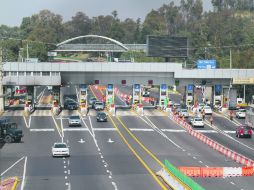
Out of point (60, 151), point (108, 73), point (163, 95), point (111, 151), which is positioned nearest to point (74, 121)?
point (111, 151)

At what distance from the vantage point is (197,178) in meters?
55.5

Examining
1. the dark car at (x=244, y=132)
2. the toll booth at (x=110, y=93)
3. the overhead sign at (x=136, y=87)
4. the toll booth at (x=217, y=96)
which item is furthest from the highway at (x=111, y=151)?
the toll booth at (x=217, y=96)

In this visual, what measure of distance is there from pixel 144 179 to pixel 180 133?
1460 inches

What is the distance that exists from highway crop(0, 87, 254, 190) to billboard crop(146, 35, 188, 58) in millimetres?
15499

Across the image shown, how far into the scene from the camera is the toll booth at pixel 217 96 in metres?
121

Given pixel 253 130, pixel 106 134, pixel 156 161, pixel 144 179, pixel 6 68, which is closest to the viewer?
pixel 144 179

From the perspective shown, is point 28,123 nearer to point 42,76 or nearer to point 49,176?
point 42,76

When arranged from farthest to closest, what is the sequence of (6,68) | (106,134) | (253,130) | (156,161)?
(6,68) < (253,130) < (106,134) < (156,161)

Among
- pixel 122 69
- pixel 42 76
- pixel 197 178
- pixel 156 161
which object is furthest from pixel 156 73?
pixel 197 178

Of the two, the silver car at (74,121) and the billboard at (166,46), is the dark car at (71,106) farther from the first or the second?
the silver car at (74,121)

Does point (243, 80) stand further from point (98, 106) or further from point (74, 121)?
point (74, 121)

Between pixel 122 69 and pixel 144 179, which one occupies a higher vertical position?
pixel 122 69

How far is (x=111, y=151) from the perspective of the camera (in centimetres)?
7356

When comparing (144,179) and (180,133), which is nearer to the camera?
(144,179)
